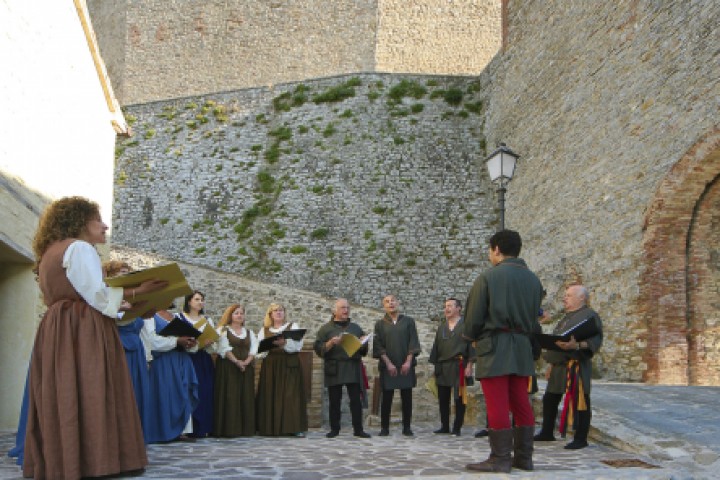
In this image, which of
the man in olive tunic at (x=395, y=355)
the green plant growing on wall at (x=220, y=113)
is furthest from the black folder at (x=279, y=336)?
the green plant growing on wall at (x=220, y=113)

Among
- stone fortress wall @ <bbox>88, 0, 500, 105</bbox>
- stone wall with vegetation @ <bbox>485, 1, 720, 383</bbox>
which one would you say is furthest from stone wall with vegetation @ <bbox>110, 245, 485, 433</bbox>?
stone fortress wall @ <bbox>88, 0, 500, 105</bbox>

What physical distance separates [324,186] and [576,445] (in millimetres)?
14855

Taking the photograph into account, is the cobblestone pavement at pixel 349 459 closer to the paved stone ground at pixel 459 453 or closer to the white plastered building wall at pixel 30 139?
the paved stone ground at pixel 459 453

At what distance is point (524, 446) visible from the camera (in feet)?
18.4

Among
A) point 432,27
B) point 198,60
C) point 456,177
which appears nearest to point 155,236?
point 456,177

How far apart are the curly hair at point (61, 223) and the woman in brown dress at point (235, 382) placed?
3623 millimetres

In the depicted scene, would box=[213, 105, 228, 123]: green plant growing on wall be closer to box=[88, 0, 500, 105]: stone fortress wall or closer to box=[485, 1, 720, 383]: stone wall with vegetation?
box=[88, 0, 500, 105]: stone fortress wall

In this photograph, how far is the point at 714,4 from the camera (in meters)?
11.3

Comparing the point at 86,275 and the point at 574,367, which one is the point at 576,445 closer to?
the point at 574,367

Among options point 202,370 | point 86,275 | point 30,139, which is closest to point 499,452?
point 86,275

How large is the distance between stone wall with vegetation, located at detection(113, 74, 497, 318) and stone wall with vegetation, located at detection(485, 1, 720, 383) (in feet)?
8.51

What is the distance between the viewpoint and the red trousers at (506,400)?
18.0 feet

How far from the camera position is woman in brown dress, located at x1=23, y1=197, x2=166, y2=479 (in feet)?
16.4

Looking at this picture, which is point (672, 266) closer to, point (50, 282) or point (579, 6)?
point (579, 6)
